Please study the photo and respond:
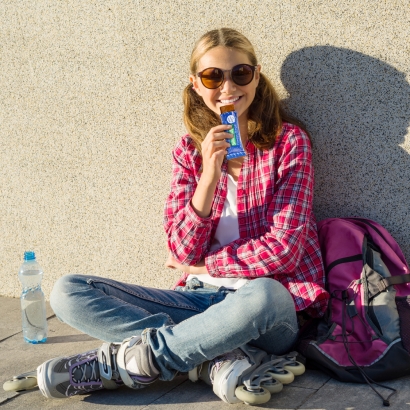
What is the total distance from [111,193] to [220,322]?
1.54 meters

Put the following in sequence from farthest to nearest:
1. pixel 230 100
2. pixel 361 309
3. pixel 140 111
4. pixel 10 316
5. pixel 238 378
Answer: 1. pixel 10 316
2. pixel 140 111
3. pixel 230 100
4. pixel 361 309
5. pixel 238 378

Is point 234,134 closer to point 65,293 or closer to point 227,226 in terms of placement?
point 227,226

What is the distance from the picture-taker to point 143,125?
12.4 ft

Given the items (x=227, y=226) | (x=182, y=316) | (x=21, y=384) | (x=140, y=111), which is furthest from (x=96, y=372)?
(x=140, y=111)

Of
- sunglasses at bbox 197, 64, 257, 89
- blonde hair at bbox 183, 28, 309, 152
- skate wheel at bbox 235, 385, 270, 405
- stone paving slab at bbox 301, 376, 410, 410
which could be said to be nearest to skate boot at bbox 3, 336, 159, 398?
skate wheel at bbox 235, 385, 270, 405

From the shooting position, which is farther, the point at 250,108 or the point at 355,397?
the point at 250,108

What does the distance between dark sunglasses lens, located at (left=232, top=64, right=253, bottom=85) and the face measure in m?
0.02

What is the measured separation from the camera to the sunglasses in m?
2.99

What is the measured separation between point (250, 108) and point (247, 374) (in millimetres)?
1226

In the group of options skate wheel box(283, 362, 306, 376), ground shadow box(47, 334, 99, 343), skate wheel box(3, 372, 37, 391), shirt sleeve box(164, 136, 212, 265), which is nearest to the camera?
skate wheel box(283, 362, 306, 376)

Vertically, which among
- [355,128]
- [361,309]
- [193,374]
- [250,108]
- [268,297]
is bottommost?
[193,374]

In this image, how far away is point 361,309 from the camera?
291 centimetres

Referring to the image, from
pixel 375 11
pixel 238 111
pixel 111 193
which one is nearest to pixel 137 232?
pixel 111 193

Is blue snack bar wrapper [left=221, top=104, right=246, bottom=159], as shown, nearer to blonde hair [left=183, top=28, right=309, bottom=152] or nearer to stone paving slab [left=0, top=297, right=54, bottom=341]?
blonde hair [left=183, top=28, right=309, bottom=152]
